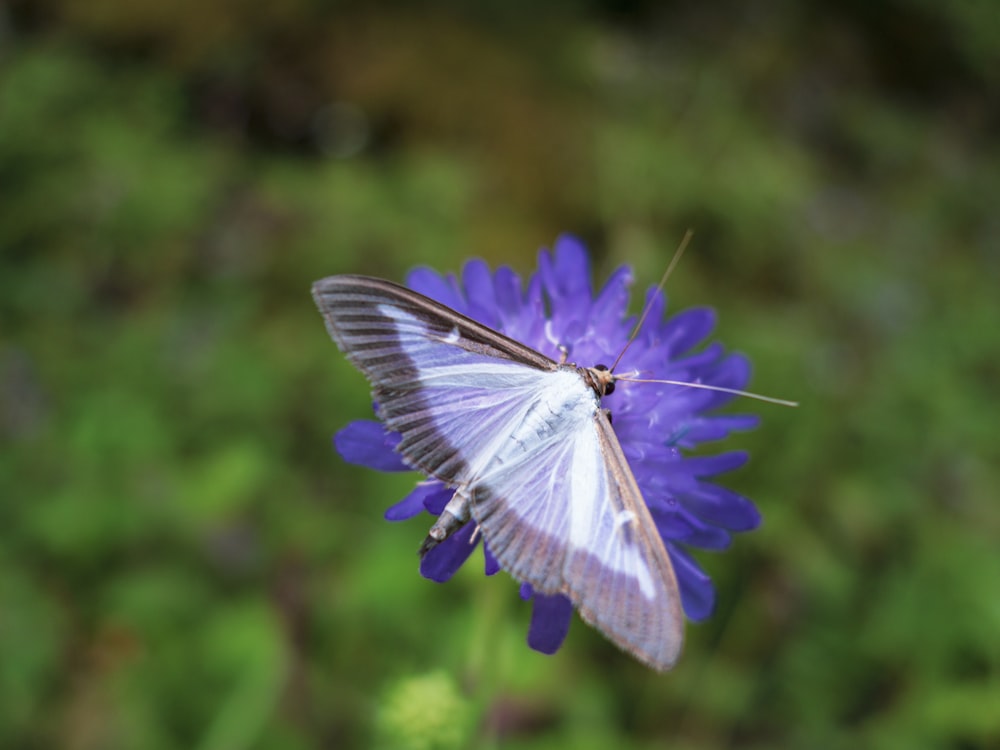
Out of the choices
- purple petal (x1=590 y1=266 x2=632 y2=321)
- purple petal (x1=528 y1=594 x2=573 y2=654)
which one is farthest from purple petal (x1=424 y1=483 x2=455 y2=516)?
purple petal (x1=590 y1=266 x2=632 y2=321)

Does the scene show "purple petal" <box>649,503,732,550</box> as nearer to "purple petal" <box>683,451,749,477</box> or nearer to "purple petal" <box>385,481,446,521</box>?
"purple petal" <box>683,451,749,477</box>

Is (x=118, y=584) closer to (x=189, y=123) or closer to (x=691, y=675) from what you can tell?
(x=691, y=675)

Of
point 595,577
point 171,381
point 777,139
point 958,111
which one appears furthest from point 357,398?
point 958,111

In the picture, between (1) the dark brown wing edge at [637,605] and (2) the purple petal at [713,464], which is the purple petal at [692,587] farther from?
(1) the dark brown wing edge at [637,605]

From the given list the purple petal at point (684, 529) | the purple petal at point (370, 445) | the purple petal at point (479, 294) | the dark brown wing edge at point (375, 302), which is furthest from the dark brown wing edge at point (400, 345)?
the purple petal at point (684, 529)

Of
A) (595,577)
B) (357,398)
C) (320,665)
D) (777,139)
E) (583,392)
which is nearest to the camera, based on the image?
(595,577)

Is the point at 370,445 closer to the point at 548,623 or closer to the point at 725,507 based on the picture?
the point at 548,623

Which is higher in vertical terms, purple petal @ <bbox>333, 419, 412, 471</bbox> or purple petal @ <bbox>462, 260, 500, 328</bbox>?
purple petal @ <bbox>462, 260, 500, 328</bbox>
